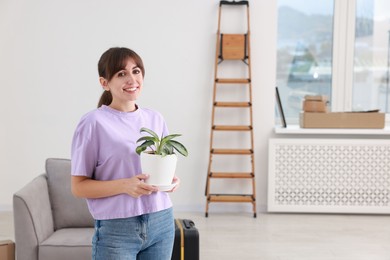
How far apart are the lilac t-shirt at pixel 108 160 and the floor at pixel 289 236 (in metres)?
2.46

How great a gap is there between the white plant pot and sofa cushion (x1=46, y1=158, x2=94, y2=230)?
1.85 m

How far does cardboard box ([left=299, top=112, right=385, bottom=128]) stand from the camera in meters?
5.60

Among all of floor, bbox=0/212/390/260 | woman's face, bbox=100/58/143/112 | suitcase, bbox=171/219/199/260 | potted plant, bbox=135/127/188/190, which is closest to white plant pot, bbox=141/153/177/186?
potted plant, bbox=135/127/188/190

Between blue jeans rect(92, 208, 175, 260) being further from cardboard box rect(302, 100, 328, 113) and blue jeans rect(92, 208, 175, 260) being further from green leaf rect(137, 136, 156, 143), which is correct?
cardboard box rect(302, 100, 328, 113)

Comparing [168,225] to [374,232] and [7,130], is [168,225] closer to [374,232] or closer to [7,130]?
[374,232]

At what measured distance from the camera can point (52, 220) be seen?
138 inches

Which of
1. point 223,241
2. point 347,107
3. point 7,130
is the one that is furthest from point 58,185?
point 347,107

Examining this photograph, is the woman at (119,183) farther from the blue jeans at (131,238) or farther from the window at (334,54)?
the window at (334,54)

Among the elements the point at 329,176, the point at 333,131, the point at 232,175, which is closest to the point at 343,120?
the point at 333,131

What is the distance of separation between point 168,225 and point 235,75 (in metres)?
3.91

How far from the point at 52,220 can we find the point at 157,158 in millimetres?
1933

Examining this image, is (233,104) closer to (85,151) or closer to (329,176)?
(329,176)

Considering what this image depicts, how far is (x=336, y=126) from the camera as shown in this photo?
563cm

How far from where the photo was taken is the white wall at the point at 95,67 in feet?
18.4
